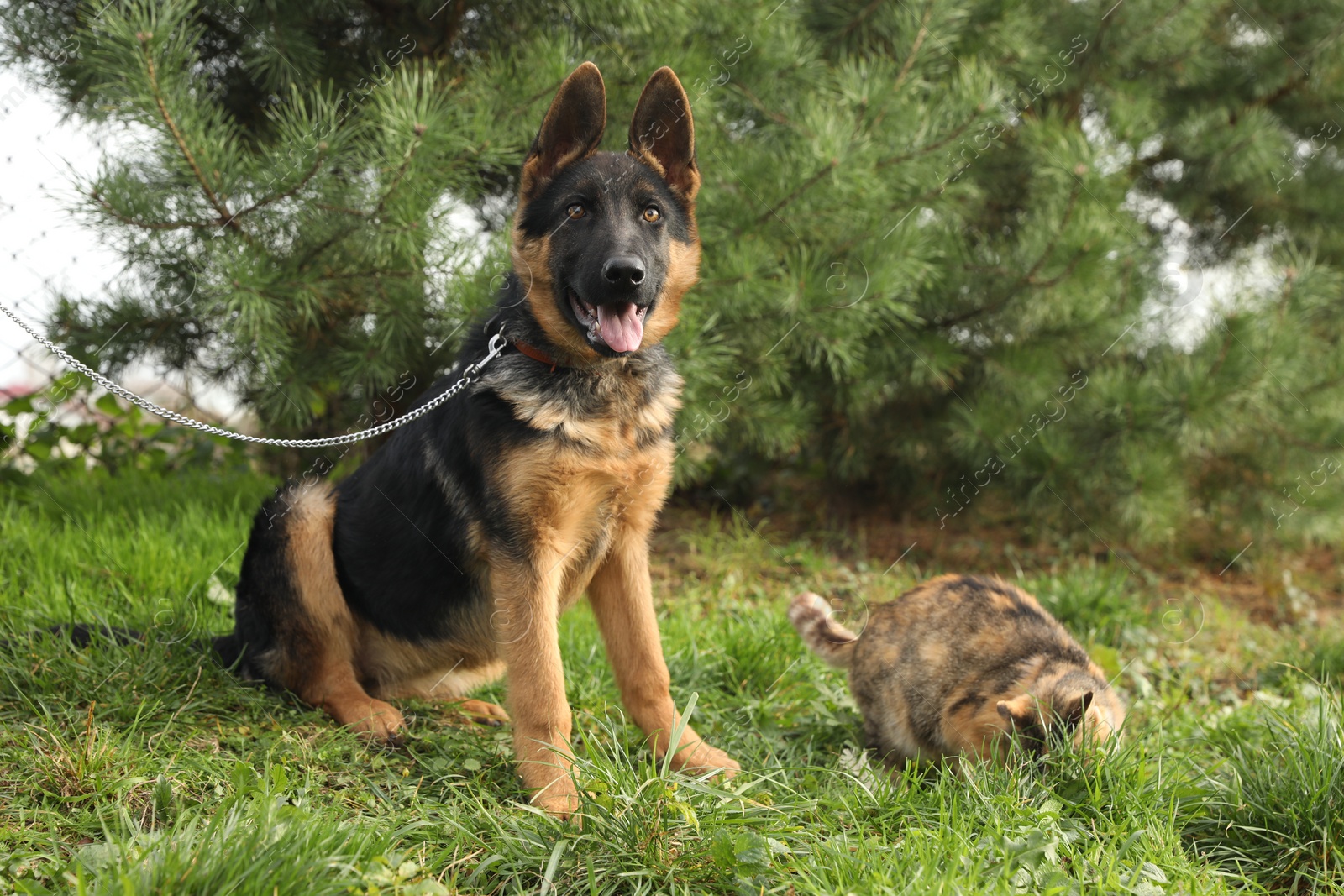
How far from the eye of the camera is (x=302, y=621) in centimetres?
363

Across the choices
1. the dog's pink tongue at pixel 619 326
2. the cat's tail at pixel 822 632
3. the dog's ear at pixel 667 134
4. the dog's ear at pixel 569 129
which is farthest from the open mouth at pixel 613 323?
the cat's tail at pixel 822 632

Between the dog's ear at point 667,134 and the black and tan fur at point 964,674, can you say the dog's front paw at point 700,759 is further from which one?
the dog's ear at point 667,134

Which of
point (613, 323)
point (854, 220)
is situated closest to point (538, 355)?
point (613, 323)

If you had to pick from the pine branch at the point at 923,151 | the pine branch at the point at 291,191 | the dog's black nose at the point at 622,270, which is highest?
the pine branch at the point at 291,191

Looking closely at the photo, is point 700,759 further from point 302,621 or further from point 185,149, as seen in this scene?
point 185,149

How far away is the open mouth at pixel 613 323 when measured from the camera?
10.7ft

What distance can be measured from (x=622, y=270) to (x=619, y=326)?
23 cm

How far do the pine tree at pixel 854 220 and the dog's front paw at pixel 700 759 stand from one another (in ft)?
7.35

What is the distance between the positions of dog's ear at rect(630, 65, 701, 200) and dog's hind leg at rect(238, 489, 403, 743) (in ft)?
6.44

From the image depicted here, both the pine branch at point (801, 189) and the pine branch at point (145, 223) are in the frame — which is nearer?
the pine branch at point (145, 223)

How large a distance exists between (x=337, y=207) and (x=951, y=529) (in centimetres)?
501

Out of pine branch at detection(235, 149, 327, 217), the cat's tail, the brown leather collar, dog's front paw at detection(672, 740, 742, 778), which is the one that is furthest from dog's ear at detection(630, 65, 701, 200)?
dog's front paw at detection(672, 740, 742, 778)

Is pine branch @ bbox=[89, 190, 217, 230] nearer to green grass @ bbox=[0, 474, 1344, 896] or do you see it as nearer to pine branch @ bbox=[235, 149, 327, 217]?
pine branch @ bbox=[235, 149, 327, 217]

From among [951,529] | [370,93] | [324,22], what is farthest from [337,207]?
→ [951,529]
